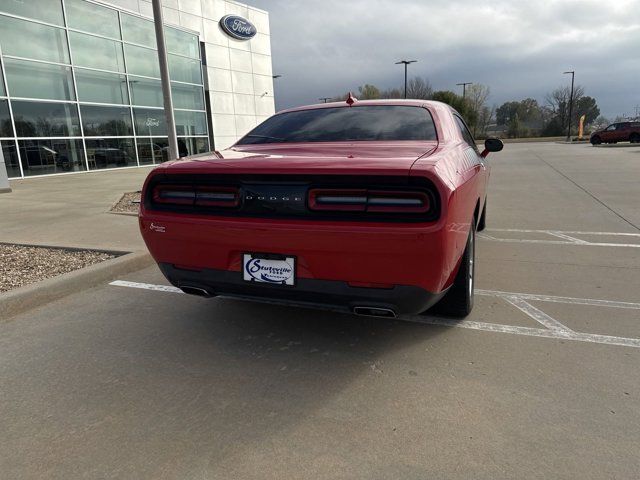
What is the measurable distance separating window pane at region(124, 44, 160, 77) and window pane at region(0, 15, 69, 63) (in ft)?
10.1

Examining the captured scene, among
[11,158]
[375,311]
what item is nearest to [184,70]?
[11,158]

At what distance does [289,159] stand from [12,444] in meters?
1.93

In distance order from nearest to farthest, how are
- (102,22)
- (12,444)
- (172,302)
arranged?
(12,444), (172,302), (102,22)

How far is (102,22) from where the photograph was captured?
17859 millimetres

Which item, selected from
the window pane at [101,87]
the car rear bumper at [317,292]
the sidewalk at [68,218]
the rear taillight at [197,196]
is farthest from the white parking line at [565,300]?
the window pane at [101,87]

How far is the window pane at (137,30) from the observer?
1898 centimetres

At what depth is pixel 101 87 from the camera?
17781 millimetres

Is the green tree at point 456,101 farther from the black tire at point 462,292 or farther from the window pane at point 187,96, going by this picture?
the black tire at point 462,292

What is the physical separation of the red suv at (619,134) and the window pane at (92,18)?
32369 mm

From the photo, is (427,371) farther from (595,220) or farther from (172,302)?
(595,220)

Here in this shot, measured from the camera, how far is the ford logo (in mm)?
2512

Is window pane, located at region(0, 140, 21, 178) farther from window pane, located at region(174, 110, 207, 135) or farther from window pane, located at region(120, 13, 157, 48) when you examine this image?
window pane, located at region(174, 110, 207, 135)

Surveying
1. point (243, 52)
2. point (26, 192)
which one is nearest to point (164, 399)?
point (26, 192)

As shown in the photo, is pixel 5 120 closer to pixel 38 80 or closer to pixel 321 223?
pixel 38 80
